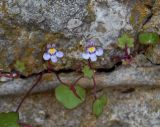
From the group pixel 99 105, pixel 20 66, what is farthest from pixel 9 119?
pixel 99 105

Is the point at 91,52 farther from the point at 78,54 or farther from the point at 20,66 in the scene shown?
the point at 20,66

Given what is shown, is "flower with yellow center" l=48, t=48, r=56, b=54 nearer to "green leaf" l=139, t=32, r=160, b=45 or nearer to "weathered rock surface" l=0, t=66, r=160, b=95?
"weathered rock surface" l=0, t=66, r=160, b=95

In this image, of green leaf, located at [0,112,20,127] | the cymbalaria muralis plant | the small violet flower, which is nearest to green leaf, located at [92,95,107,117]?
the cymbalaria muralis plant

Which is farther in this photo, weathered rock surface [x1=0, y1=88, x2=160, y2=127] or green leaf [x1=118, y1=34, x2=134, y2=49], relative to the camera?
weathered rock surface [x1=0, y1=88, x2=160, y2=127]

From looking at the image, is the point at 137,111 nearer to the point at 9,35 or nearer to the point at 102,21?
the point at 102,21

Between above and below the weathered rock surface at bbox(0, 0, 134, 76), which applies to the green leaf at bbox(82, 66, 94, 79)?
below

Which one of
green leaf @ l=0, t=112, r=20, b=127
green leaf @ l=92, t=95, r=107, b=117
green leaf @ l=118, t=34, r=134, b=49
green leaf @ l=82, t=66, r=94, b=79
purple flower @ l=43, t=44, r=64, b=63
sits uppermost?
green leaf @ l=118, t=34, r=134, b=49

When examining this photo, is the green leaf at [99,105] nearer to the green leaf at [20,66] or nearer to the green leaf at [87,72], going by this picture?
the green leaf at [87,72]
